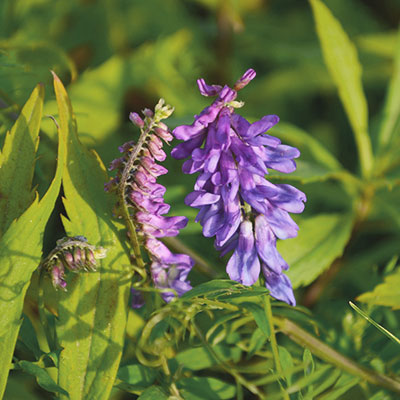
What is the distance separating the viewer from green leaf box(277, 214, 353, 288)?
1.84m

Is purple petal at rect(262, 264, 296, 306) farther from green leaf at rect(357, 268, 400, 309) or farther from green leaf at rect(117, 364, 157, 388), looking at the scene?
green leaf at rect(117, 364, 157, 388)

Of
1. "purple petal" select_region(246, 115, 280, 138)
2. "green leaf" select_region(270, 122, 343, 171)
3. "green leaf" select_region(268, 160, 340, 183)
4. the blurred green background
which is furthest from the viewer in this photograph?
the blurred green background

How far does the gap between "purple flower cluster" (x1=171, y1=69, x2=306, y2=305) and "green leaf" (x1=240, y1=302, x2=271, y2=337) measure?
63 mm

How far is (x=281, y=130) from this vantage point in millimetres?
2164

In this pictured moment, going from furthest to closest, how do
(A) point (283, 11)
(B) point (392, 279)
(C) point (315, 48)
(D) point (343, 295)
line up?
(A) point (283, 11), (C) point (315, 48), (D) point (343, 295), (B) point (392, 279)

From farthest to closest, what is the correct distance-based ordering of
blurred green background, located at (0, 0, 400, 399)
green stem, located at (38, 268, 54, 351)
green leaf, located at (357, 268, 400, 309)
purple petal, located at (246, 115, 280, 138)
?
blurred green background, located at (0, 0, 400, 399), green leaf, located at (357, 268, 400, 309), green stem, located at (38, 268, 54, 351), purple petal, located at (246, 115, 280, 138)

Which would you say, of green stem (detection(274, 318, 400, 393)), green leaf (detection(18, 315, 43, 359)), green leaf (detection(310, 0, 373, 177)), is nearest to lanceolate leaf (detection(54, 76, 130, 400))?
green leaf (detection(18, 315, 43, 359))

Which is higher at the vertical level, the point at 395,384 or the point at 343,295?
the point at 395,384

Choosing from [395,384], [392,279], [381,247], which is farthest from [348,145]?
[395,384]

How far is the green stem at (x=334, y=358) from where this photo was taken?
61.6 inches

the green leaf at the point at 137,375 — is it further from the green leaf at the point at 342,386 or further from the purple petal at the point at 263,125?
the purple petal at the point at 263,125

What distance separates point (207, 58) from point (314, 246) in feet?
6.26

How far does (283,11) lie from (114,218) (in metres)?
3.12

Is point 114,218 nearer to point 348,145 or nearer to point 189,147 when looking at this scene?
point 189,147
